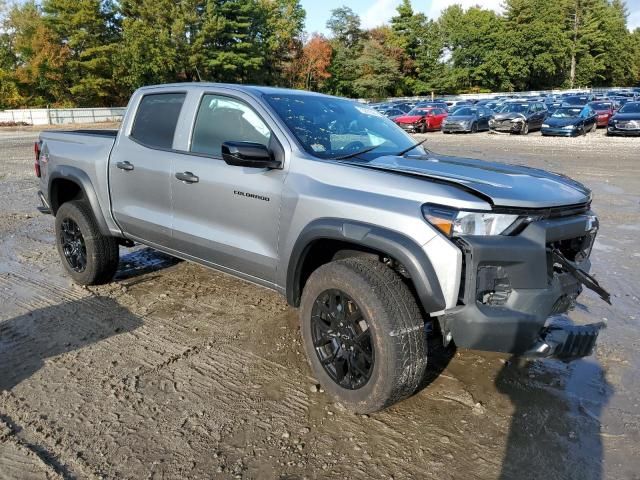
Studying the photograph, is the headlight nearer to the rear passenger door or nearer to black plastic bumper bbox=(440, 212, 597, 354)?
black plastic bumper bbox=(440, 212, 597, 354)

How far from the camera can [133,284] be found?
5.40 meters

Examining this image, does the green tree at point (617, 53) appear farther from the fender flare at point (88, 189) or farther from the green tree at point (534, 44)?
the fender flare at point (88, 189)

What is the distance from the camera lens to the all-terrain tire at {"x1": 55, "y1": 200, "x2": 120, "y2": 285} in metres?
5.04

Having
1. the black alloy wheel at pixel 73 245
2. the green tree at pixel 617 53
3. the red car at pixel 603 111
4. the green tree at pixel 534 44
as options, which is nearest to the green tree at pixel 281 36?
the green tree at pixel 534 44

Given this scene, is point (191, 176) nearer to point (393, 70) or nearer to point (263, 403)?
point (263, 403)

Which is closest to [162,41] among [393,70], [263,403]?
[393,70]

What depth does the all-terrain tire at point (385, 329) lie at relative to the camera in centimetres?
288

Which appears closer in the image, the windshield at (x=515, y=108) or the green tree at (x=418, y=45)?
the windshield at (x=515, y=108)

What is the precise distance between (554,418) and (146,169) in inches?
135

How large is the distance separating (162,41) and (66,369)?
54.4 m

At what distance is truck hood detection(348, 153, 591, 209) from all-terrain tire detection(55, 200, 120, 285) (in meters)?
2.84

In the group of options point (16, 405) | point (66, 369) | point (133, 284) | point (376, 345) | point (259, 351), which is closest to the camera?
point (376, 345)

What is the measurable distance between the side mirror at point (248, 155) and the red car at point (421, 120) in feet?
86.6

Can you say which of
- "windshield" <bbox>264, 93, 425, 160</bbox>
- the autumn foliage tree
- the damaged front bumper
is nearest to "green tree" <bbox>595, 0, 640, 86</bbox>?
the autumn foliage tree
